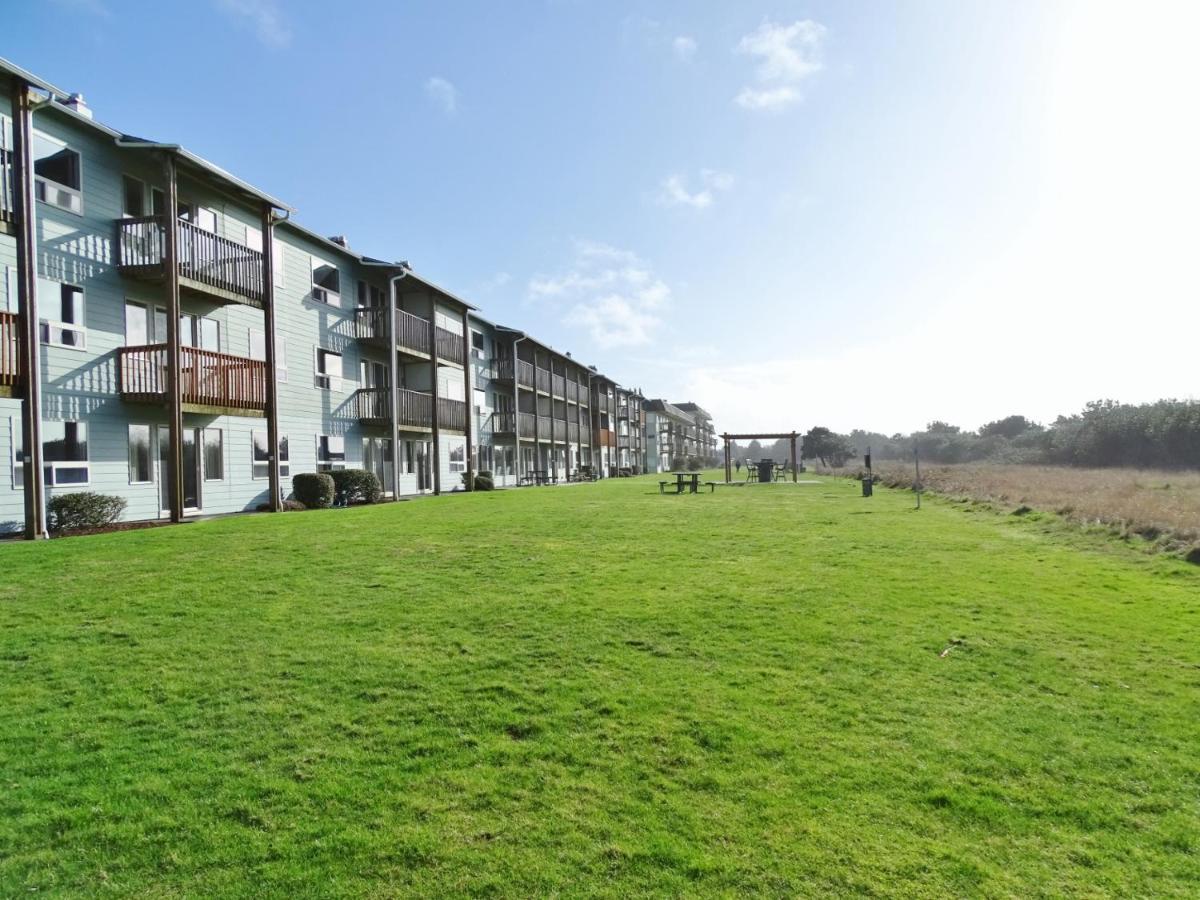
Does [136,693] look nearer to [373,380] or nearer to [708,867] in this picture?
[708,867]

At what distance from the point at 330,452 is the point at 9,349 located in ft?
38.3

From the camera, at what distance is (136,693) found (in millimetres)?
5336

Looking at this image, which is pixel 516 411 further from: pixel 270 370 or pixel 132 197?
pixel 132 197

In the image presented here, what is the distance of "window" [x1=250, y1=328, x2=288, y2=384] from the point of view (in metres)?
20.5

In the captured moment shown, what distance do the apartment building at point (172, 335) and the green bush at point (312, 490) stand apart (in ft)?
3.20

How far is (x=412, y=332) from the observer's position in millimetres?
28625

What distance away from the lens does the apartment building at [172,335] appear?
1356cm

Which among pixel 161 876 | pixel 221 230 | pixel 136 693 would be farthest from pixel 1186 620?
pixel 221 230

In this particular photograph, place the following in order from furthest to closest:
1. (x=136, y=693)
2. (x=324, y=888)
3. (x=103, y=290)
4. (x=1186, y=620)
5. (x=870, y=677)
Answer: (x=103, y=290), (x=1186, y=620), (x=870, y=677), (x=136, y=693), (x=324, y=888)

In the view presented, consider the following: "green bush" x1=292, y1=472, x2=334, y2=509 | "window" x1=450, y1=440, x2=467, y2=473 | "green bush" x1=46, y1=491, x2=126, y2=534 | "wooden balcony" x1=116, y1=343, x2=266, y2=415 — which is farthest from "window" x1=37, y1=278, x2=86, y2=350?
"window" x1=450, y1=440, x2=467, y2=473

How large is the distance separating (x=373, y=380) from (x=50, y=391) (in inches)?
530

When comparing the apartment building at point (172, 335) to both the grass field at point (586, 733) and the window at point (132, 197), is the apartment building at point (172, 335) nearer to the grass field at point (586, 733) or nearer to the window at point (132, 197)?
the window at point (132, 197)

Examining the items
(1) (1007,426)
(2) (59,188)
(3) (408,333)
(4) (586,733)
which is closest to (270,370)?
(2) (59,188)

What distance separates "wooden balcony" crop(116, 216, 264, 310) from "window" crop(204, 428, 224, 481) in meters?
3.59
